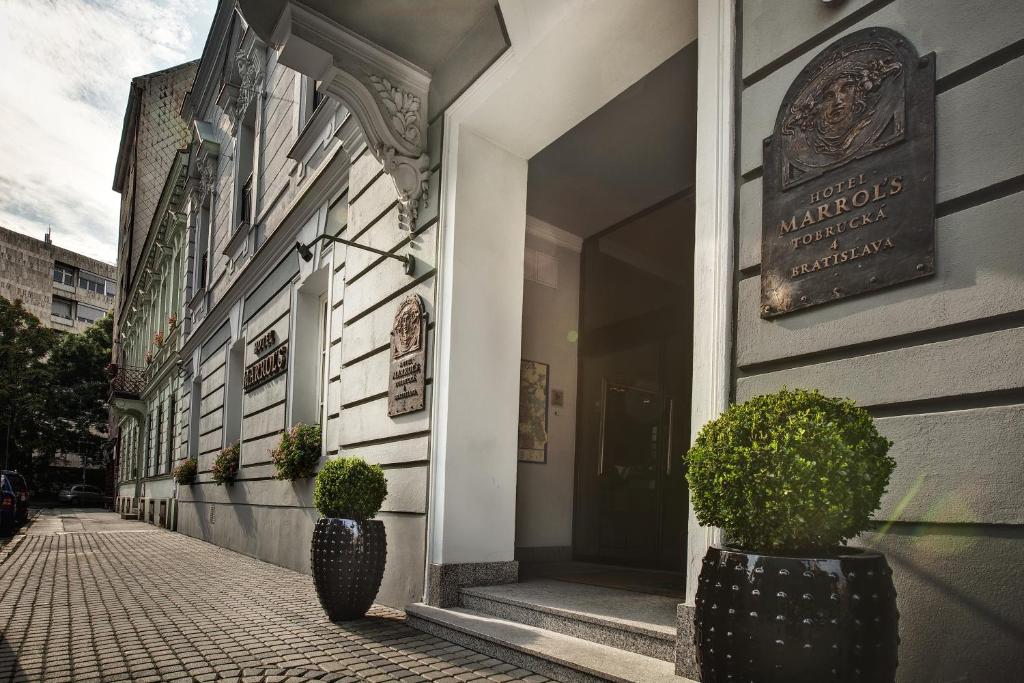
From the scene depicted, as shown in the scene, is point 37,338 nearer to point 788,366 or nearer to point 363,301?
point 363,301

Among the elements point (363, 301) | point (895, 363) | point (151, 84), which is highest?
point (151, 84)

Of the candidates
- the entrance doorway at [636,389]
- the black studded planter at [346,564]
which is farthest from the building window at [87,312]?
the black studded planter at [346,564]

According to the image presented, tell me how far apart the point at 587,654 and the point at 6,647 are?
157 inches

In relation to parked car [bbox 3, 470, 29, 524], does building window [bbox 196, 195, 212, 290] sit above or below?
above

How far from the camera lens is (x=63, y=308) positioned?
188ft

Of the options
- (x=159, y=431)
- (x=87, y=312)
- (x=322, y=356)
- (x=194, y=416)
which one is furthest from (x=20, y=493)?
(x=87, y=312)

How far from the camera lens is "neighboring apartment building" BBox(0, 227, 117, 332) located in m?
52.6

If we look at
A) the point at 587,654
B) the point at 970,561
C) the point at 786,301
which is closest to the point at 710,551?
the point at 970,561

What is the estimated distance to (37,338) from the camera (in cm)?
3828

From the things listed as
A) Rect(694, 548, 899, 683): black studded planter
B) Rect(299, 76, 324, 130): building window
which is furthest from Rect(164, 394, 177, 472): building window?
Rect(694, 548, 899, 683): black studded planter

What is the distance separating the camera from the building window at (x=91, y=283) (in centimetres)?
5845

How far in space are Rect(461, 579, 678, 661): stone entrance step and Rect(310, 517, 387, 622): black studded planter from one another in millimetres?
797

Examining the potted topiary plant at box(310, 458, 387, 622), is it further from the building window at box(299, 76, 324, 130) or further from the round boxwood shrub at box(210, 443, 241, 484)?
the round boxwood shrub at box(210, 443, 241, 484)

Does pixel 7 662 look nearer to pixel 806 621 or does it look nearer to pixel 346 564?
pixel 346 564
